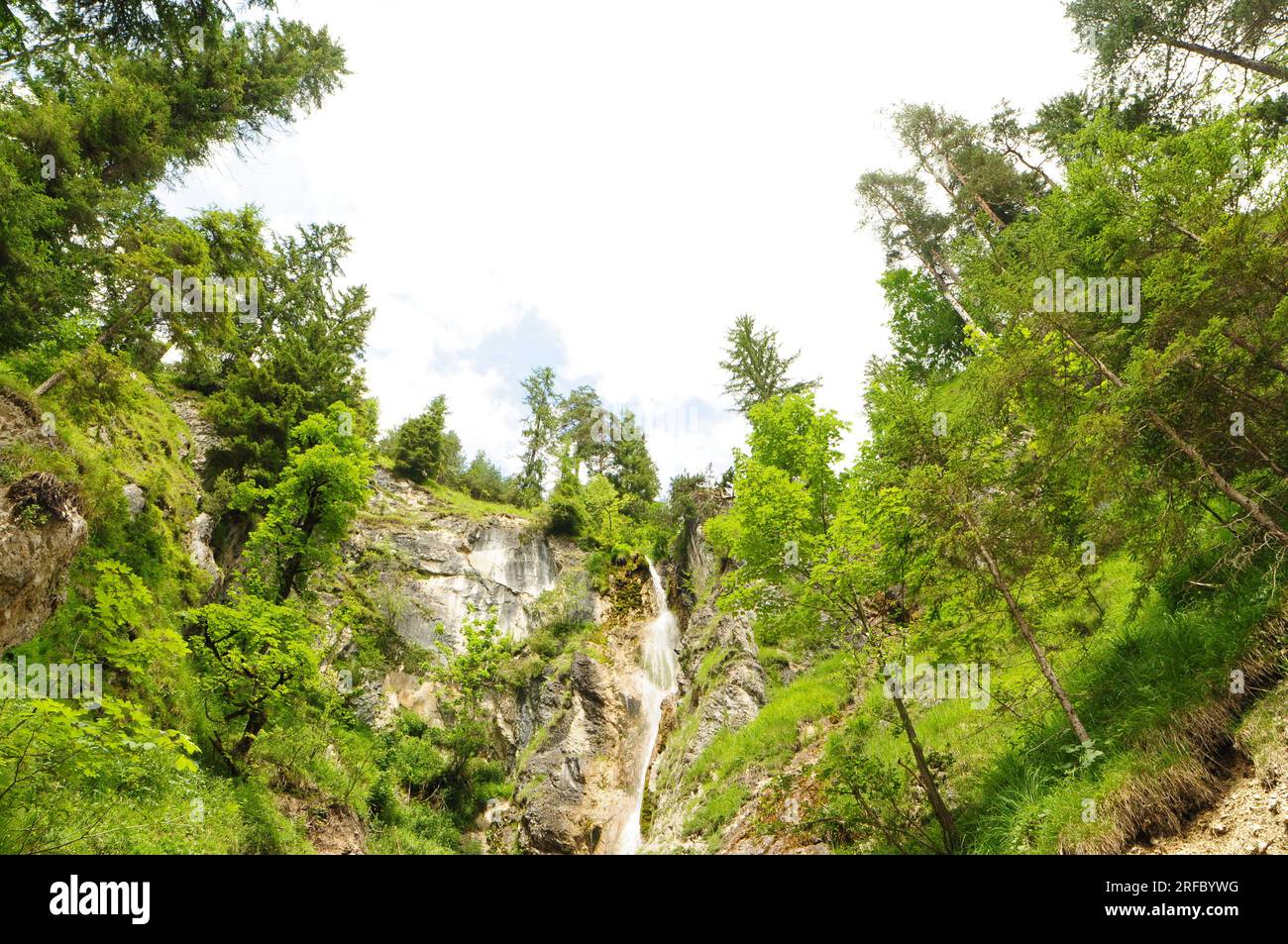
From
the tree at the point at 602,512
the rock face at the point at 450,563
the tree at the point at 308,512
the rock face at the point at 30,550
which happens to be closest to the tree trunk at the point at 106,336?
the rock face at the point at 30,550

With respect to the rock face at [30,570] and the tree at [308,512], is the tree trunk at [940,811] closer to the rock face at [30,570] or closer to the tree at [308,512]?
the rock face at [30,570]

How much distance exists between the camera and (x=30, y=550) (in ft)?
27.3

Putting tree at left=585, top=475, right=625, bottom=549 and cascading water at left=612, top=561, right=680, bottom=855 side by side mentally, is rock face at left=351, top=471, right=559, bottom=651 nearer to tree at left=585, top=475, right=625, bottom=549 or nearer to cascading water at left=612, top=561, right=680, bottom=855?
tree at left=585, top=475, right=625, bottom=549

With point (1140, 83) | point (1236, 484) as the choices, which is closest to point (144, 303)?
point (1236, 484)

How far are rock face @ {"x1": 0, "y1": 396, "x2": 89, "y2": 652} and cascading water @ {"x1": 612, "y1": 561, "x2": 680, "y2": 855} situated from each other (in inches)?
584

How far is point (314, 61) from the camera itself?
19.6 metres

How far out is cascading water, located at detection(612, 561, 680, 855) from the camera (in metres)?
18.1

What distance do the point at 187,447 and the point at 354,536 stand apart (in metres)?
10.2

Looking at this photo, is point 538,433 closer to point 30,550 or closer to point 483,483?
point 483,483

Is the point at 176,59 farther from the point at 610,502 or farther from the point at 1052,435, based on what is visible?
the point at 610,502

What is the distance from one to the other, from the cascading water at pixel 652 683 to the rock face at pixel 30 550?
14.8 m

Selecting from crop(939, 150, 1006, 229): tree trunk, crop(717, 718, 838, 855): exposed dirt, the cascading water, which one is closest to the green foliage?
the cascading water

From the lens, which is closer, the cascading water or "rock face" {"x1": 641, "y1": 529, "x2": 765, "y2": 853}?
"rock face" {"x1": 641, "y1": 529, "x2": 765, "y2": 853}

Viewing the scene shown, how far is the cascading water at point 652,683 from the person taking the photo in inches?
713
